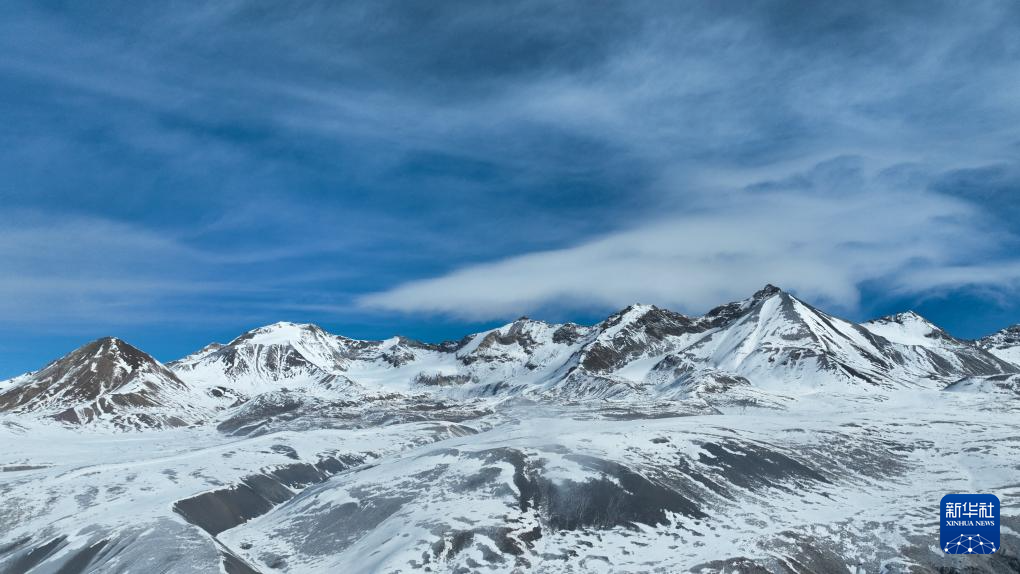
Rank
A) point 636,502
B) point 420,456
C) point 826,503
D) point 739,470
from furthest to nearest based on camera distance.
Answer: point 420,456 → point 739,470 → point 826,503 → point 636,502

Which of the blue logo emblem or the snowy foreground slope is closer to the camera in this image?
the snowy foreground slope

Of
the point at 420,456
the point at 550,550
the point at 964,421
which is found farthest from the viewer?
the point at 964,421

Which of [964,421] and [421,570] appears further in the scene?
[964,421]

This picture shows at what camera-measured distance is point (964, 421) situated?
14150cm

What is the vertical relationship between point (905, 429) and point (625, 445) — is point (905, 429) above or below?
above

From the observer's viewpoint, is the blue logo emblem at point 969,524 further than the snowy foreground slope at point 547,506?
Yes

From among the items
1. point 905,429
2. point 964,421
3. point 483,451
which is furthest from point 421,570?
point 964,421

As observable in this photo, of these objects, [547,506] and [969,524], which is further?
[547,506]

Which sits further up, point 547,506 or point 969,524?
point 969,524

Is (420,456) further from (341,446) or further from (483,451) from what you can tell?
(341,446)

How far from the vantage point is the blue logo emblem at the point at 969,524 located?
6259 centimetres

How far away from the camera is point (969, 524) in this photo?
233 ft

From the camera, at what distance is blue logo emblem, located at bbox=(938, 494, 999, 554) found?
6259 centimetres

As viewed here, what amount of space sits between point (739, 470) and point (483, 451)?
33.2 m
